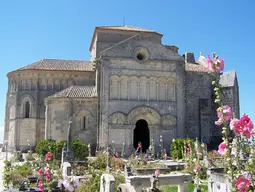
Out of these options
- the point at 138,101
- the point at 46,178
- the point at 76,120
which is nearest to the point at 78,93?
the point at 76,120

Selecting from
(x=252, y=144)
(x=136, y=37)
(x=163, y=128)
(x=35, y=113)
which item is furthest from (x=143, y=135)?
(x=252, y=144)

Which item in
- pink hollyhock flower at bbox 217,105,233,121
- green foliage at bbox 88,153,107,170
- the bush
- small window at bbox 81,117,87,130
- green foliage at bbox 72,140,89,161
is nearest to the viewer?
pink hollyhock flower at bbox 217,105,233,121

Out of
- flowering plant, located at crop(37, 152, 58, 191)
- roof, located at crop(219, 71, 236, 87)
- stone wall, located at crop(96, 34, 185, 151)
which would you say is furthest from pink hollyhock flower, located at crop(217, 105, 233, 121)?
roof, located at crop(219, 71, 236, 87)

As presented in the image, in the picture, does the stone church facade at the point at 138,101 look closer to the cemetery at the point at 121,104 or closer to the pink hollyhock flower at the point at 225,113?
the cemetery at the point at 121,104

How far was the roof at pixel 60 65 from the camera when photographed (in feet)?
110

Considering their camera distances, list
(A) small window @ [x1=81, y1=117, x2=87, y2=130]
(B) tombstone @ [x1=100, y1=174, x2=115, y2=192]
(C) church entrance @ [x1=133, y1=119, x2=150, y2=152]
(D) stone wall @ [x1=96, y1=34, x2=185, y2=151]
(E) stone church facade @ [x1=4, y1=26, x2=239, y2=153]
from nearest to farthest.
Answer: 1. (B) tombstone @ [x1=100, y1=174, x2=115, y2=192]
2. (D) stone wall @ [x1=96, y1=34, x2=185, y2=151]
3. (E) stone church facade @ [x1=4, y1=26, x2=239, y2=153]
4. (A) small window @ [x1=81, y1=117, x2=87, y2=130]
5. (C) church entrance @ [x1=133, y1=119, x2=150, y2=152]

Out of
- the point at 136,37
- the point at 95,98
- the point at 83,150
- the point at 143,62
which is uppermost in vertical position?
the point at 136,37

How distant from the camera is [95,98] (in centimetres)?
2759

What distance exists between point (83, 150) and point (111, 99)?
6360 mm

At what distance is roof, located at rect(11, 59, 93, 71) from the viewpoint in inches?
1323

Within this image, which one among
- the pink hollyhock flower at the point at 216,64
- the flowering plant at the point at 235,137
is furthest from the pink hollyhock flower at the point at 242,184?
the pink hollyhock flower at the point at 216,64

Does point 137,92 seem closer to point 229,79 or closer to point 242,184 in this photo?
point 229,79

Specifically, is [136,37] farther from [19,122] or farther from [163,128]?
[19,122]

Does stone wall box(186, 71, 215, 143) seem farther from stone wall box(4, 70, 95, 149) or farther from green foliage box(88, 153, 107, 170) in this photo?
green foliage box(88, 153, 107, 170)
